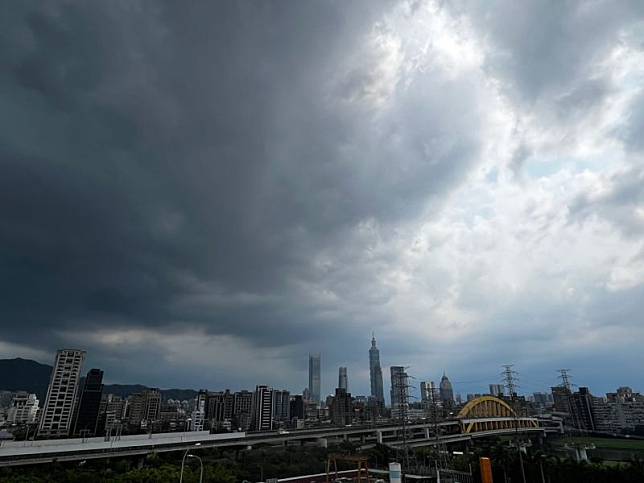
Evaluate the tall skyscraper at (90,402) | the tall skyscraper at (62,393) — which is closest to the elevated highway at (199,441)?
the tall skyscraper at (62,393)

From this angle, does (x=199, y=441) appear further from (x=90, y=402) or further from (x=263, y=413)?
(x=263, y=413)

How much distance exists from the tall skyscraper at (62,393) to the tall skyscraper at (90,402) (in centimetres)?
599

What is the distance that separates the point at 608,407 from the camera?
196m

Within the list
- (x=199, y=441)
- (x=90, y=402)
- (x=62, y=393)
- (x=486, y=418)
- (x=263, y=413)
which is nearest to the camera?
(x=199, y=441)

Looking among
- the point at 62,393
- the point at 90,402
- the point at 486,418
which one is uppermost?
the point at 62,393

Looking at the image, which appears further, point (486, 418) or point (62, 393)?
point (486, 418)

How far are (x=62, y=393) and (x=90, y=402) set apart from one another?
15.5 metres

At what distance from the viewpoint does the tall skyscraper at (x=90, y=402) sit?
15650 cm

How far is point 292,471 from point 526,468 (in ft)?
117

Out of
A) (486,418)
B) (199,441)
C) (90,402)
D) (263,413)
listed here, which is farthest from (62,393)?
(486,418)

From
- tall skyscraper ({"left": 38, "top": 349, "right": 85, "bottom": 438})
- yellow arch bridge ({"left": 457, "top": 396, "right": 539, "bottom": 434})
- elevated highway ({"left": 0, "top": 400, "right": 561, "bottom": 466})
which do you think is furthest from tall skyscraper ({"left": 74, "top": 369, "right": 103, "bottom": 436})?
yellow arch bridge ({"left": 457, "top": 396, "right": 539, "bottom": 434})

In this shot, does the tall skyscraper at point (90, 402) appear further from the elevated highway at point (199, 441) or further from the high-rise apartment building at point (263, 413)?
the elevated highway at point (199, 441)

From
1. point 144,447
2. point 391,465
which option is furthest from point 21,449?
point 391,465

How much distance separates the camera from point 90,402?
164m
